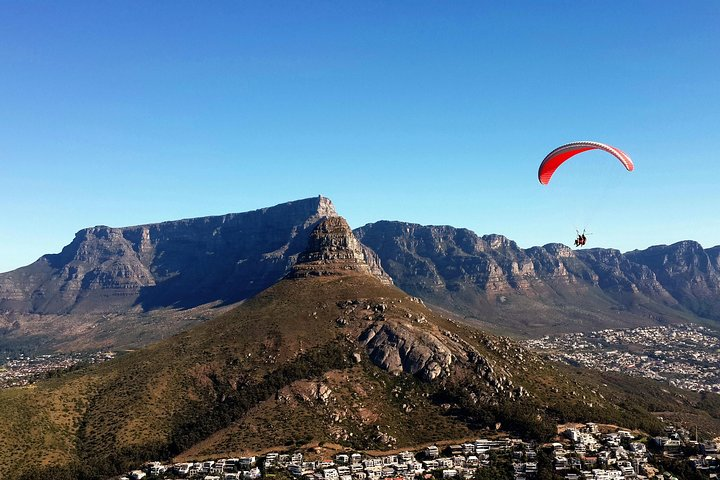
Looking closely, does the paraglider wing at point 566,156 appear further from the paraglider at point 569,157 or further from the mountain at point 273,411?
the mountain at point 273,411

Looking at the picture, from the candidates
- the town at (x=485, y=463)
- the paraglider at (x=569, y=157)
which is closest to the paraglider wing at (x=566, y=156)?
the paraglider at (x=569, y=157)

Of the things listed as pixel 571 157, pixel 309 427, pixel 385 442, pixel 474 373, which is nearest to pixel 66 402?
pixel 309 427

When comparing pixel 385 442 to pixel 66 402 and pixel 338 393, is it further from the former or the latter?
pixel 66 402

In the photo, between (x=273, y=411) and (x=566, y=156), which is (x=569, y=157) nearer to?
(x=566, y=156)

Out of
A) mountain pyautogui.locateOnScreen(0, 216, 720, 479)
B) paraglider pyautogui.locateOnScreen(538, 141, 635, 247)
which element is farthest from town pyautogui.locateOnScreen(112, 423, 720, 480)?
paraglider pyautogui.locateOnScreen(538, 141, 635, 247)

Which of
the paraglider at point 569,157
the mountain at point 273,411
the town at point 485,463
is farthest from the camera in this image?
the mountain at point 273,411

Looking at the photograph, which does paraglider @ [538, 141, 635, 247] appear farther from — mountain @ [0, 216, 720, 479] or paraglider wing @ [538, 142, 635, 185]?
mountain @ [0, 216, 720, 479]

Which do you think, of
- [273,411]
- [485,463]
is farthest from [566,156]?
[273,411]
